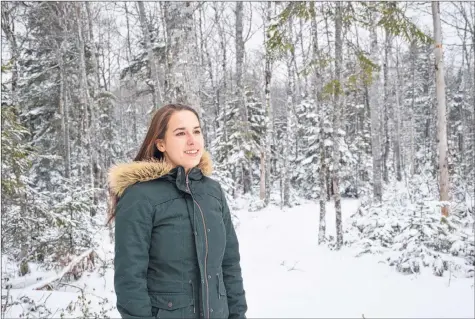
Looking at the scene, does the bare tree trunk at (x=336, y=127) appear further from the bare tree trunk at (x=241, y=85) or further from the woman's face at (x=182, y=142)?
the bare tree trunk at (x=241, y=85)

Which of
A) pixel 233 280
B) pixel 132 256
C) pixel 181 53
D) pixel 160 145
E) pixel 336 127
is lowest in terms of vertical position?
pixel 233 280

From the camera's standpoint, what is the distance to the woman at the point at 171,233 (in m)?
1.94

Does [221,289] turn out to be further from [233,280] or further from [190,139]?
[190,139]

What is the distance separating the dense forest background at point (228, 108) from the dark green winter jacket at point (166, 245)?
3.02 meters

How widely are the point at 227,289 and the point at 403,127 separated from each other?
3984 centimetres

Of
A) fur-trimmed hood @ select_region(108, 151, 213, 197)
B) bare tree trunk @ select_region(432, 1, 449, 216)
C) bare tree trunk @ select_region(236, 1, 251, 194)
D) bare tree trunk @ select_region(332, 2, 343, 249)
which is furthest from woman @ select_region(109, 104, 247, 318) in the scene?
bare tree trunk @ select_region(236, 1, 251, 194)

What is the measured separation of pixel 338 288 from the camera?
6.20 m

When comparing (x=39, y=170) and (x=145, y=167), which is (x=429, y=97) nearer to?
(x=39, y=170)

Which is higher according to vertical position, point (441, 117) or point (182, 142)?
point (441, 117)

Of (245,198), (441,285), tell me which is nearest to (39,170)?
(245,198)

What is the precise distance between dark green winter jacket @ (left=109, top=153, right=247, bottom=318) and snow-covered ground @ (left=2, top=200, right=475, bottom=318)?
2.99 meters

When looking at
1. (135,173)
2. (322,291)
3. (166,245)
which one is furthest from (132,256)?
(322,291)

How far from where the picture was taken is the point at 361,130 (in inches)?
1046

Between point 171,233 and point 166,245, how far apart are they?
74 millimetres
